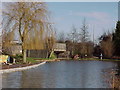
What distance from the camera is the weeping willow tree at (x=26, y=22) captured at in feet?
84.8

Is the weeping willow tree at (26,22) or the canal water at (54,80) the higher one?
the weeping willow tree at (26,22)

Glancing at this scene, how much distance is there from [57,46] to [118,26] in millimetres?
11694

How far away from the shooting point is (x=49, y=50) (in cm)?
4175

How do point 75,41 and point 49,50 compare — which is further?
point 75,41

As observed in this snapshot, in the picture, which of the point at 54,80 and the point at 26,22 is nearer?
the point at 54,80

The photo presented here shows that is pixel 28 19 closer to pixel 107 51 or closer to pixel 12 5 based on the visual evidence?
pixel 12 5

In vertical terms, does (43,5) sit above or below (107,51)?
above

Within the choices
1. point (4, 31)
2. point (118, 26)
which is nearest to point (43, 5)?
point (4, 31)

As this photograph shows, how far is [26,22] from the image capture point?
85.7ft

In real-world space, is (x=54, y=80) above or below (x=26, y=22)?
below

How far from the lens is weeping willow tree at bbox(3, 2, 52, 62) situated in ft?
84.8

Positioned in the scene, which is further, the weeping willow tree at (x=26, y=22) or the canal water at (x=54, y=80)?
the weeping willow tree at (x=26, y=22)

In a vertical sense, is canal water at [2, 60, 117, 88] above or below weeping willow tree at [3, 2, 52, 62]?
below

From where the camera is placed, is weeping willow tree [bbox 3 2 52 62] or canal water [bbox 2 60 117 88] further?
weeping willow tree [bbox 3 2 52 62]
